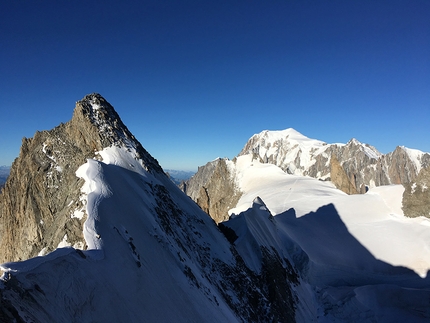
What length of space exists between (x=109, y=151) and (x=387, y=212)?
4569 cm

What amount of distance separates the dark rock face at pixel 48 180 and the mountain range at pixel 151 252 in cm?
9

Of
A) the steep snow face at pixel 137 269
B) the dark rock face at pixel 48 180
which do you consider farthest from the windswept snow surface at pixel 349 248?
the dark rock face at pixel 48 180

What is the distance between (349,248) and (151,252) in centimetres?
3404

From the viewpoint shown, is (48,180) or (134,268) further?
(48,180)

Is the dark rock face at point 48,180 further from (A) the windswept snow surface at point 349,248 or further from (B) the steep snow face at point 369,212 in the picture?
(B) the steep snow face at point 369,212

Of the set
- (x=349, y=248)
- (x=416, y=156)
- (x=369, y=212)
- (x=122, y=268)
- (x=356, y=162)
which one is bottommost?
(x=416, y=156)

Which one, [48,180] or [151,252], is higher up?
[48,180]

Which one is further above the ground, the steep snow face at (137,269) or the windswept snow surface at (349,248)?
the steep snow face at (137,269)

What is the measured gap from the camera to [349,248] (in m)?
37.4

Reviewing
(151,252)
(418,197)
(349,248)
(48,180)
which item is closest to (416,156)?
(418,197)

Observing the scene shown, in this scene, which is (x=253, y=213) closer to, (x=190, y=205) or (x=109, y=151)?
(x=190, y=205)

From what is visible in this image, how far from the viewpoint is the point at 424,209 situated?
4181 centimetres

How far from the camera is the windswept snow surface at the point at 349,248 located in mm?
23516

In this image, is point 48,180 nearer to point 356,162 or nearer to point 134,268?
point 134,268
